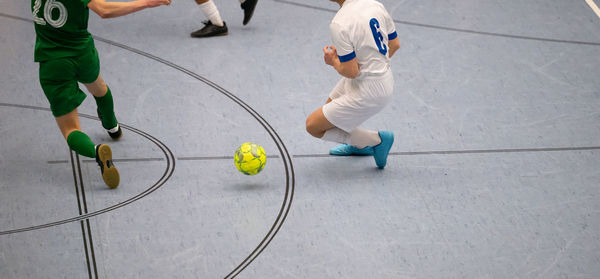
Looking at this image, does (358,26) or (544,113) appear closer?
(358,26)

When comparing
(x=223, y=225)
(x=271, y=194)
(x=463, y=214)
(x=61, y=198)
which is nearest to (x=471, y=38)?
(x=463, y=214)

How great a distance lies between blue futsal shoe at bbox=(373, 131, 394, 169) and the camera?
4.23 metres

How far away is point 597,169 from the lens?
4.49 m

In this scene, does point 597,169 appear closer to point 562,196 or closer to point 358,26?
point 562,196

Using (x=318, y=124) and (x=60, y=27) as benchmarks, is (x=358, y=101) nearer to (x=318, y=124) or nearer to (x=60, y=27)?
(x=318, y=124)

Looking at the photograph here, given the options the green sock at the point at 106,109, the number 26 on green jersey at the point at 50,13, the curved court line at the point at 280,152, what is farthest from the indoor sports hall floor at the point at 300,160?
the number 26 on green jersey at the point at 50,13

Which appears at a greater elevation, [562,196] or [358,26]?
[358,26]

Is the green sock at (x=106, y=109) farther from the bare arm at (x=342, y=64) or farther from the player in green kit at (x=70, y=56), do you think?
the bare arm at (x=342, y=64)

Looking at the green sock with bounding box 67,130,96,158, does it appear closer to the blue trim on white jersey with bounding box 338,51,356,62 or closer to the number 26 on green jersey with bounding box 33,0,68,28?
the number 26 on green jersey with bounding box 33,0,68,28

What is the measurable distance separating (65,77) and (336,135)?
5.82ft

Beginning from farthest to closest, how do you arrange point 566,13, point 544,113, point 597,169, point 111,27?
point 566,13
point 111,27
point 544,113
point 597,169

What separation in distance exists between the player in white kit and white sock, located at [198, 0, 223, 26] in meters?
1.83

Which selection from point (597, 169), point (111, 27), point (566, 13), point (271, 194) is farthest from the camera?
point (566, 13)

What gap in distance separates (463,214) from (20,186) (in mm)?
2912
